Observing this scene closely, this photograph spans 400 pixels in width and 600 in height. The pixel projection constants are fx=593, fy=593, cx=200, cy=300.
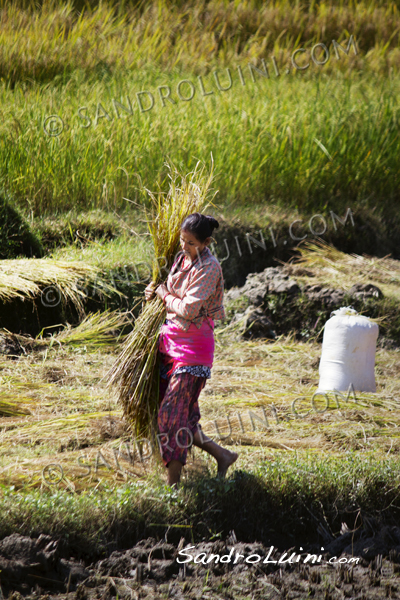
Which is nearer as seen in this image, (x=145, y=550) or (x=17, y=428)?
(x=145, y=550)

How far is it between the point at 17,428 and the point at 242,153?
4.42m

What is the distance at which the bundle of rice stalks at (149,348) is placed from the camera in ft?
8.64

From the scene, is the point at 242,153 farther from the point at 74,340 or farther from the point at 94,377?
the point at 94,377

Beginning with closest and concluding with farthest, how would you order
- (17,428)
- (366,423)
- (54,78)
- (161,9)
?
(17,428)
(366,423)
(54,78)
(161,9)

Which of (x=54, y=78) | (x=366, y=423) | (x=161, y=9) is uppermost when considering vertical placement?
(x=161, y=9)

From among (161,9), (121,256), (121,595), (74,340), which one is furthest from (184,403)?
(161,9)

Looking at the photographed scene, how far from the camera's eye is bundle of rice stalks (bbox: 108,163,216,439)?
2635mm

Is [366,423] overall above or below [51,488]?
below

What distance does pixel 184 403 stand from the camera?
2443mm

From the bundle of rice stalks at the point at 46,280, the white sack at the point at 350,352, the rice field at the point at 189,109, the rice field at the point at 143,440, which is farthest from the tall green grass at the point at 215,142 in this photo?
the white sack at the point at 350,352

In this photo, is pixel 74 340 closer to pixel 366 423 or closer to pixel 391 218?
pixel 366 423

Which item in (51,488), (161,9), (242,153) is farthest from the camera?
(161,9)

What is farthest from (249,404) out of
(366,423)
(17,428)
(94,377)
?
(17,428)

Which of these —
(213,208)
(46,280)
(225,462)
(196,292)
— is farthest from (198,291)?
(213,208)
